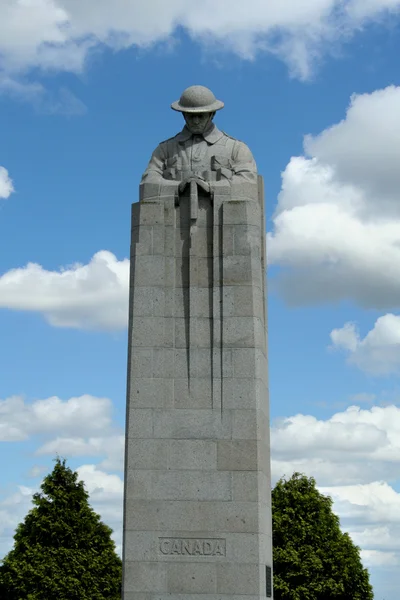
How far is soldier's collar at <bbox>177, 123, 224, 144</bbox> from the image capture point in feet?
80.3

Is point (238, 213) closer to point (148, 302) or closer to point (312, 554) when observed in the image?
point (148, 302)

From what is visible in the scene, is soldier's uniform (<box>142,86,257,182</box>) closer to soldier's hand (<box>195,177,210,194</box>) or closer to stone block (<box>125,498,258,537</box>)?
soldier's hand (<box>195,177,210,194</box>)

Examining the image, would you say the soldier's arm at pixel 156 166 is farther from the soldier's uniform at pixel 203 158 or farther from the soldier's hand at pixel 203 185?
the soldier's hand at pixel 203 185

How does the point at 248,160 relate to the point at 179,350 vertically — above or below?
above

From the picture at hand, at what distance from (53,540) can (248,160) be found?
93.2 feet

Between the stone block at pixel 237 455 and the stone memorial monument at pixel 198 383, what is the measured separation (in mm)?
23

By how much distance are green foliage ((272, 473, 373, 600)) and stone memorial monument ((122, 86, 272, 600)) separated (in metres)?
26.8

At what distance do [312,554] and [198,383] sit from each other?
29.0 m

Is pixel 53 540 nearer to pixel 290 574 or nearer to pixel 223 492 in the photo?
pixel 290 574

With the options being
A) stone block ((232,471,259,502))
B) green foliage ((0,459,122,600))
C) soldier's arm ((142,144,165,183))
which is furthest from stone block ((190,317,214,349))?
green foliage ((0,459,122,600))

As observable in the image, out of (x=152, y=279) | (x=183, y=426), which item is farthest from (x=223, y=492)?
(x=152, y=279)

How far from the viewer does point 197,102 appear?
80.2 feet

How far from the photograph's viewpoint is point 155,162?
2453cm

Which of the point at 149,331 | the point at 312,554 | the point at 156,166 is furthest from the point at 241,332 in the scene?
the point at 312,554
